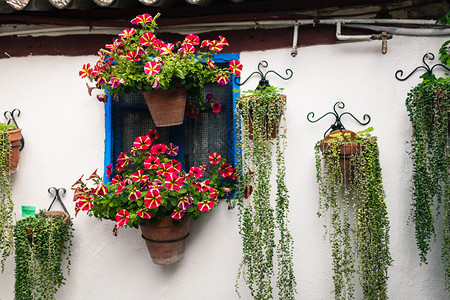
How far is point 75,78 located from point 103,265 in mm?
1541

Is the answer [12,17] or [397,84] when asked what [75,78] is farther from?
[397,84]

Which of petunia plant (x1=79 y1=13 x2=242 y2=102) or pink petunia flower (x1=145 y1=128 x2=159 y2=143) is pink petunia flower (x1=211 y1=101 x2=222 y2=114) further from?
pink petunia flower (x1=145 y1=128 x2=159 y2=143)

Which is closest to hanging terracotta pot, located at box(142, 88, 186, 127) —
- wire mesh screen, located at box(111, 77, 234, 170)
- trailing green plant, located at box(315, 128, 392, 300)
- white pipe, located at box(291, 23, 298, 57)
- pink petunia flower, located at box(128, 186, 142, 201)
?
wire mesh screen, located at box(111, 77, 234, 170)

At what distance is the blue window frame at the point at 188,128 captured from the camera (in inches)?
126

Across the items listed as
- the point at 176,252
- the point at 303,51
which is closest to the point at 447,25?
the point at 303,51

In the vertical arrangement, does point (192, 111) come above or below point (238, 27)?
below

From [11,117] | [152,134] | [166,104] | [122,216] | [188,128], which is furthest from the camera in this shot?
[11,117]

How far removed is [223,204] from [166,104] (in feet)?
2.89

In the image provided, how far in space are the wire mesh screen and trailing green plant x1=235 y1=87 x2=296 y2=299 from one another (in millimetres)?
240

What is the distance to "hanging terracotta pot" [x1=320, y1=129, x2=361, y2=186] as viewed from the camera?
2.70 m

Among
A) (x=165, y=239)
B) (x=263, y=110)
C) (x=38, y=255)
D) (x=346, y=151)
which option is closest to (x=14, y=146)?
(x=38, y=255)

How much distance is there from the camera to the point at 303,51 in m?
3.10

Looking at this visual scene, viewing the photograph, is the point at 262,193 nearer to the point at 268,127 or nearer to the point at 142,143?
the point at 268,127

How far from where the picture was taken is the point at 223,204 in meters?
3.18
